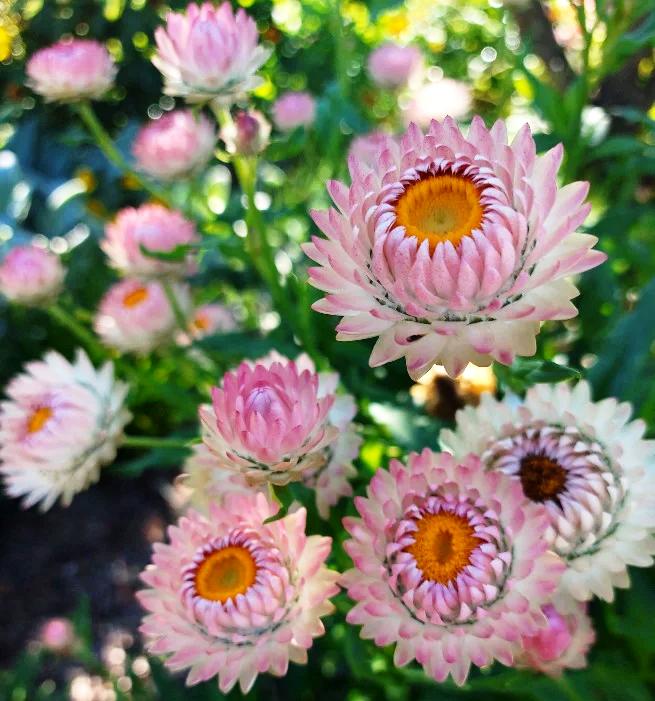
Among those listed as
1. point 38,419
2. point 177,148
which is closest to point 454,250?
point 38,419

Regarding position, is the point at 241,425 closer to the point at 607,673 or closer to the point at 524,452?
the point at 524,452

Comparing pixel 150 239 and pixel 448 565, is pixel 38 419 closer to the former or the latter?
pixel 150 239

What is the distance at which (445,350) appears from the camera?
1.48ft

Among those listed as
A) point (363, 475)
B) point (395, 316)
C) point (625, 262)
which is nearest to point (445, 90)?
point (625, 262)

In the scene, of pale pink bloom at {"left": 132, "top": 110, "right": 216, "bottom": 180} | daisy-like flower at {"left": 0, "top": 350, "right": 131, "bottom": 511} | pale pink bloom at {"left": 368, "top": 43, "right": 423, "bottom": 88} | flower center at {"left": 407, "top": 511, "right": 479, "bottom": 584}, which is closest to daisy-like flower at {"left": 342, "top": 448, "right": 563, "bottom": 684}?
flower center at {"left": 407, "top": 511, "right": 479, "bottom": 584}

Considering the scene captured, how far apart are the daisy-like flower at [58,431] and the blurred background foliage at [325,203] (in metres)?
0.18

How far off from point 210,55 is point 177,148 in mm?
272

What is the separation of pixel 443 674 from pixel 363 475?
0.27m

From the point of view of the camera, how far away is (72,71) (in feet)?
3.21

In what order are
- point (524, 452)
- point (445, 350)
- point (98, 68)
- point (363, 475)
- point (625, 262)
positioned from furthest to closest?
1. point (625, 262)
2. point (98, 68)
3. point (363, 475)
4. point (524, 452)
5. point (445, 350)

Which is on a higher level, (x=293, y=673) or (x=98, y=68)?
(x=98, y=68)

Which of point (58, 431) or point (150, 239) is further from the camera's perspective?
point (150, 239)

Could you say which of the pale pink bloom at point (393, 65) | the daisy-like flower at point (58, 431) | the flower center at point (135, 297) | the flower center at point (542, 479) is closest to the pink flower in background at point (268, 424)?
the flower center at point (542, 479)

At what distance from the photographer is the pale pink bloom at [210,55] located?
0.76 m
